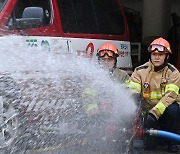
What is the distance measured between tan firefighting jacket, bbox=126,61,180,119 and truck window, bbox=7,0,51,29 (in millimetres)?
1447

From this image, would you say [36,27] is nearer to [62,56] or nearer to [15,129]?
[62,56]

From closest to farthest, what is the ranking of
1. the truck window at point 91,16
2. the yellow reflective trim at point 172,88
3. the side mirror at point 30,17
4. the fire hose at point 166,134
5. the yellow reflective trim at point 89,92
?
the fire hose at point 166,134 → the yellow reflective trim at point 89,92 → the yellow reflective trim at point 172,88 → the side mirror at point 30,17 → the truck window at point 91,16

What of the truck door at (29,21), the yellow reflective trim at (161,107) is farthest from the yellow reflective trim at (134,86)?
the truck door at (29,21)

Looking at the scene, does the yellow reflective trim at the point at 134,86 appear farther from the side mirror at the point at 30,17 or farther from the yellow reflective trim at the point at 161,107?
the side mirror at the point at 30,17

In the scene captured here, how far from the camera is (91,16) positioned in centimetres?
741

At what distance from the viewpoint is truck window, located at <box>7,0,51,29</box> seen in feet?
18.1

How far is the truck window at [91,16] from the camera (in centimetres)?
661

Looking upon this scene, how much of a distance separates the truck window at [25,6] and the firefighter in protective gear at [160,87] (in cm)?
146

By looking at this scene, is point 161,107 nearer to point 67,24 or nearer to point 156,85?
point 156,85

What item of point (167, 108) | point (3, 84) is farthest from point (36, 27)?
point (167, 108)

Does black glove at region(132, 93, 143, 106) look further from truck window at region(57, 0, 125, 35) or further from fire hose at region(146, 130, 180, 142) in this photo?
truck window at region(57, 0, 125, 35)

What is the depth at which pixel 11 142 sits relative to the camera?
4594 mm

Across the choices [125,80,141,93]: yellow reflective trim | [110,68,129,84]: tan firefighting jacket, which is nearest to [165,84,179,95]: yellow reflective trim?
[125,80,141,93]: yellow reflective trim

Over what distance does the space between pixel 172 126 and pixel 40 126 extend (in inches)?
65.6
